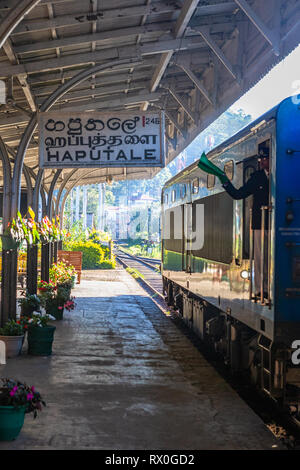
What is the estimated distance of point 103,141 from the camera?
10789 mm

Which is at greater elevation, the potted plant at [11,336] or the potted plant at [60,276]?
the potted plant at [60,276]

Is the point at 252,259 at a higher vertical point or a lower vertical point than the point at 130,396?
higher

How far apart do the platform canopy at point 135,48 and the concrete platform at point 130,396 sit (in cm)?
391

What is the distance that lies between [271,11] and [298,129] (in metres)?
3.77

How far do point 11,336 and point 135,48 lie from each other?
212 inches

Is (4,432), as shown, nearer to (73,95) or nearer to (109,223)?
(73,95)

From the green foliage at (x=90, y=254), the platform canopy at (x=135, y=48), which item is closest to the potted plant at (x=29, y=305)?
the platform canopy at (x=135, y=48)

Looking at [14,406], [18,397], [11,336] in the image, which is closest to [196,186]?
[11,336]

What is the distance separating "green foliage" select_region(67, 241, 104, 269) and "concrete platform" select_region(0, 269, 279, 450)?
68.9 feet

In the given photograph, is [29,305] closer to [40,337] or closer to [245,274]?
[40,337]

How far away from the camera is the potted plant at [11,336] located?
32.0ft

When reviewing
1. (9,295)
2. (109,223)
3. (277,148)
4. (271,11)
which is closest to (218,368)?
(9,295)

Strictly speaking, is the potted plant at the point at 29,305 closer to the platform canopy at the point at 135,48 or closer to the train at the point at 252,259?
the platform canopy at the point at 135,48

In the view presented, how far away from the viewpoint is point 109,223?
117750mm
